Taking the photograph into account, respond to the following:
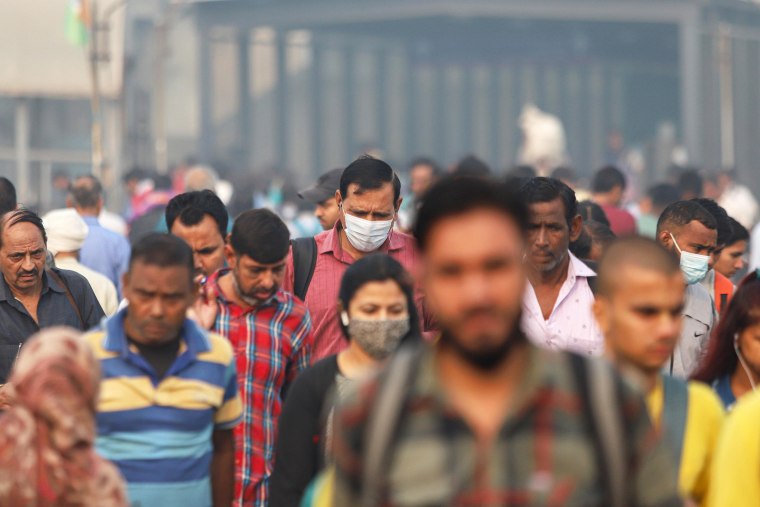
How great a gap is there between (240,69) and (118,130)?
12086mm

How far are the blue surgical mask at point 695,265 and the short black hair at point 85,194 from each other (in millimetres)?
5609

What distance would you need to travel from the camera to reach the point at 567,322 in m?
6.66

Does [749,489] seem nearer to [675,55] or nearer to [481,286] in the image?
[481,286]

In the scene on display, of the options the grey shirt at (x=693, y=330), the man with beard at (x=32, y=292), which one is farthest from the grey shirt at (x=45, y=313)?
the grey shirt at (x=693, y=330)

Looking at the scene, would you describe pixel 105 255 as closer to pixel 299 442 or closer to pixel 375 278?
pixel 375 278

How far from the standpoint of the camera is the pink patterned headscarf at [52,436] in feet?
13.4

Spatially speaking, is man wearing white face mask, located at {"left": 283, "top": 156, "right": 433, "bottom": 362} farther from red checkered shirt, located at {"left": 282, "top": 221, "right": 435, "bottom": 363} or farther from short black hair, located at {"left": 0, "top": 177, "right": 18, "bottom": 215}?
short black hair, located at {"left": 0, "top": 177, "right": 18, "bottom": 215}

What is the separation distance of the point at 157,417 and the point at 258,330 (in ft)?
4.07

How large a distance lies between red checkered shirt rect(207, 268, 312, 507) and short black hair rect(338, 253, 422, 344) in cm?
62

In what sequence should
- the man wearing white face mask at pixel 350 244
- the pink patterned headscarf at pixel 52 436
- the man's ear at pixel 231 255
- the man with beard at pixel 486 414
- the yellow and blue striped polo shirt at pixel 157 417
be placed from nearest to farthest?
1. the man with beard at pixel 486 414
2. the pink patterned headscarf at pixel 52 436
3. the yellow and blue striped polo shirt at pixel 157 417
4. the man's ear at pixel 231 255
5. the man wearing white face mask at pixel 350 244

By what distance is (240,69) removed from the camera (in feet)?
142

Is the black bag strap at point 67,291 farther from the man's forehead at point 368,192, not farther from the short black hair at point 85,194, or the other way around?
the short black hair at point 85,194

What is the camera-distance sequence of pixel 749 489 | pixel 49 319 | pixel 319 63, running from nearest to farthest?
pixel 749 489 → pixel 49 319 → pixel 319 63

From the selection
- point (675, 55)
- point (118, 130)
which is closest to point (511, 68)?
point (675, 55)
